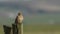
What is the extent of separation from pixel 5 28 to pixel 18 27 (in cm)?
72

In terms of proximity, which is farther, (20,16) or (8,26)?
(20,16)

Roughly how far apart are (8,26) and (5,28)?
19cm

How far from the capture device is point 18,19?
440 inches

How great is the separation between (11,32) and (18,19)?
77 cm

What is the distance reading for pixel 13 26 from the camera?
10539 millimetres

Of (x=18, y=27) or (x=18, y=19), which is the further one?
(x=18, y=19)

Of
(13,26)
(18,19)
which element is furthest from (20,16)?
(13,26)

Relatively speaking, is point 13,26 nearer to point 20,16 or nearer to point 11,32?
point 11,32

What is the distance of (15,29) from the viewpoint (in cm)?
1041

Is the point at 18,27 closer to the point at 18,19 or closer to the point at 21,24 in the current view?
the point at 21,24

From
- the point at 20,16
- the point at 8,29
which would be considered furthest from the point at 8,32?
the point at 20,16

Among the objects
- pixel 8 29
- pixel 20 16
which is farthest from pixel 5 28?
pixel 20 16

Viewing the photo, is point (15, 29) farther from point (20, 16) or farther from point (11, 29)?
point (20, 16)

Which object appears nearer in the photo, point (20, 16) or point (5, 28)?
point (5, 28)
